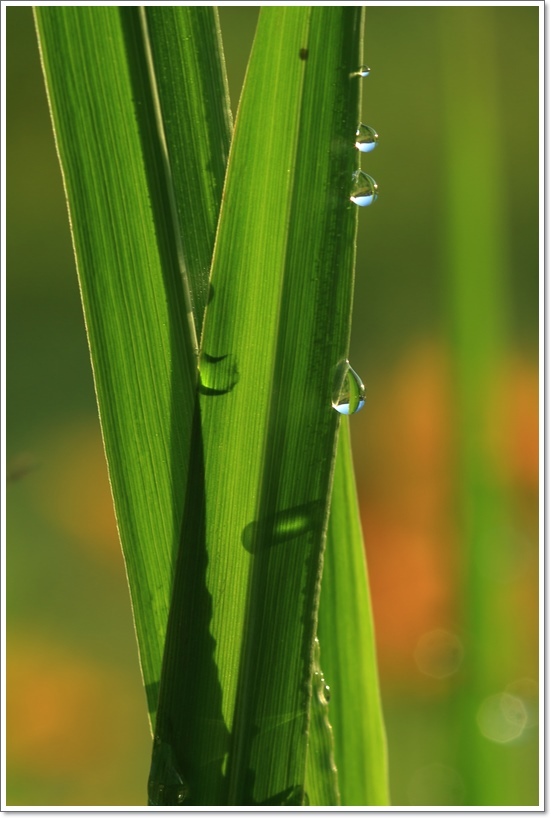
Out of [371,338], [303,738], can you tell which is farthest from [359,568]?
[371,338]

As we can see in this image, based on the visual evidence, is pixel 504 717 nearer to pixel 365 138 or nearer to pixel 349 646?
pixel 349 646

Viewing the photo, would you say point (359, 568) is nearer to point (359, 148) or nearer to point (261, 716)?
point (261, 716)

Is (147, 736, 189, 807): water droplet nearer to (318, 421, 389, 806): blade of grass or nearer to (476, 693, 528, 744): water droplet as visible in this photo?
(318, 421, 389, 806): blade of grass

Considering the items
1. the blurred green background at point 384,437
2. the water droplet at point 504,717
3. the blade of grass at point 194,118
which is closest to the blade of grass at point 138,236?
the blade of grass at point 194,118

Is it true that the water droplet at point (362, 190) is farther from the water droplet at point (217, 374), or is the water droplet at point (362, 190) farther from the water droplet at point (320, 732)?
the water droplet at point (320, 732)

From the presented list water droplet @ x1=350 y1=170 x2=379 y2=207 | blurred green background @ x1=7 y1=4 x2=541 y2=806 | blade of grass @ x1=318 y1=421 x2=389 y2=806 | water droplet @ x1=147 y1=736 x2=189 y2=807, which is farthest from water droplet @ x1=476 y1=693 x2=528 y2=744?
water droplet @ x1=350 y1=170 x2=379 y2=207

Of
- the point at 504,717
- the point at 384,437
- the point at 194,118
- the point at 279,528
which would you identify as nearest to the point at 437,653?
the point at 504,717
